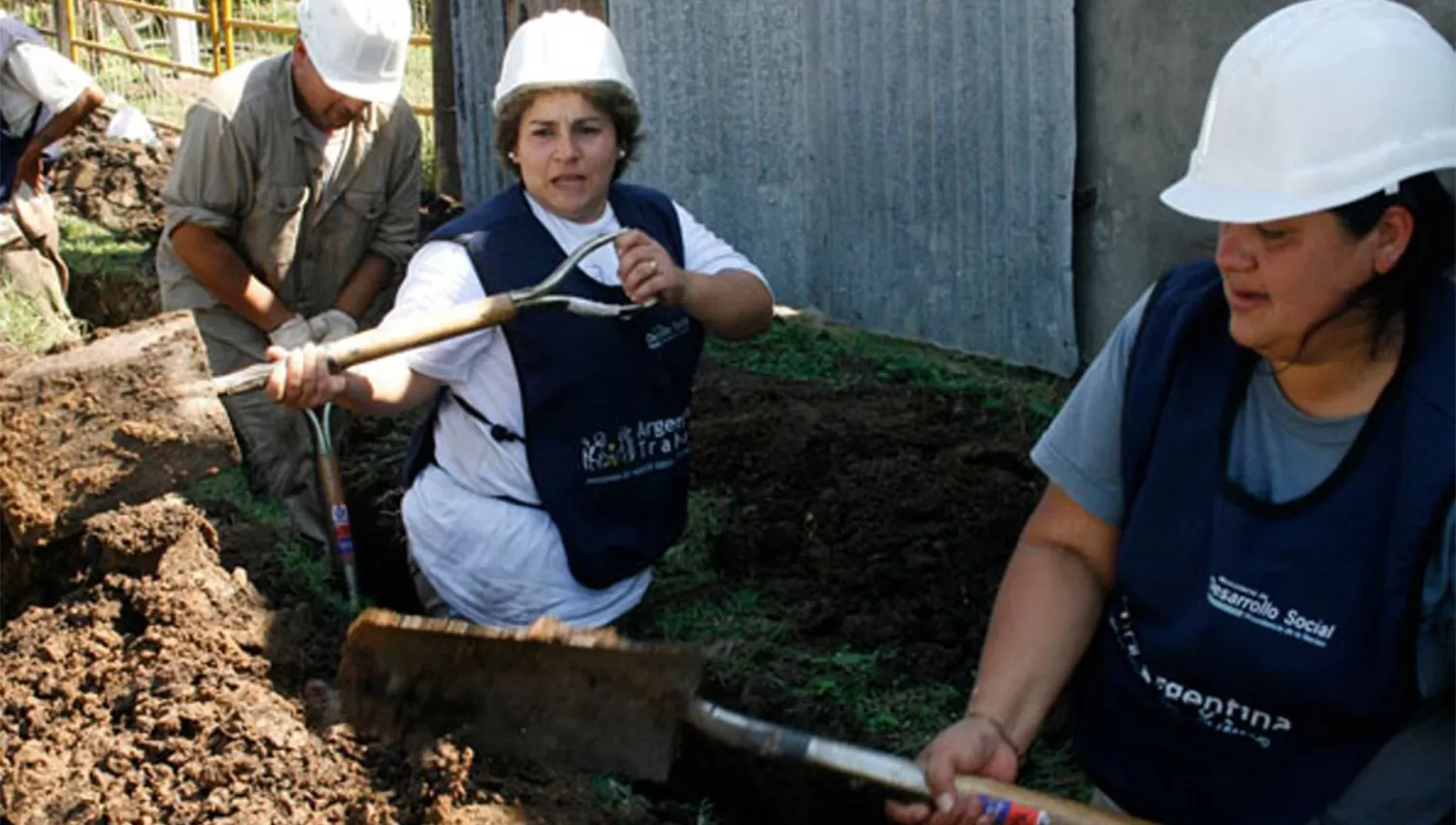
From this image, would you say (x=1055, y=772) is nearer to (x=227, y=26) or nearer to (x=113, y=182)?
(x=113, y=182)

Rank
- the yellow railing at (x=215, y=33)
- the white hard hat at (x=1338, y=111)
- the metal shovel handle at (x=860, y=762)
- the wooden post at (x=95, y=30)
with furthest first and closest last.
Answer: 1. the wooden post at (x=95, y=30)
2. the yellow railing at (x=215, y=33)
3. the metal shovel handle at (x=860, y=762)
4. the white hard hat at (x=1338, y=111)

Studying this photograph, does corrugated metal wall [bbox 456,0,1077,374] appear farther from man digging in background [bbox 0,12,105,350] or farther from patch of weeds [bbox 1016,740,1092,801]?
patch of weeds [bbox 1016,740,1092,801]

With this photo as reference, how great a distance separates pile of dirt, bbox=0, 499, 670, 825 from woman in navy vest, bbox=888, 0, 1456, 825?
954 mm

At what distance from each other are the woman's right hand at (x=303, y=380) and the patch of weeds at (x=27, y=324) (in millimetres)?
4102

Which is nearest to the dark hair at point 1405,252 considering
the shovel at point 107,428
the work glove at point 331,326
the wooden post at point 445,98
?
the shovel at point 107,428

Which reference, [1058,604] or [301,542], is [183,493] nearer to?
[301,542]

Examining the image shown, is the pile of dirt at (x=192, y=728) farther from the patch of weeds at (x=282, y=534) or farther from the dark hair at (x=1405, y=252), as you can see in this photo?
the dark hair at (x=1405, y=252)

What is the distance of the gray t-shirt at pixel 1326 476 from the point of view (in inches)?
95.1

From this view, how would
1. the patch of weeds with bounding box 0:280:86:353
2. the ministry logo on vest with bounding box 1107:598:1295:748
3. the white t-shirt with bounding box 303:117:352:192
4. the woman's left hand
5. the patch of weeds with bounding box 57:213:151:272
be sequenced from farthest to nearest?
the patch of weeds with bounding box 57:213:151:272 < the patch of weeds with bounding box 0:280:86:353 < the white t-shirt with bounding box 303:117:352:192 < the woman's left hand < the ministry logo on vest with bounding box 1107:598:1295:748

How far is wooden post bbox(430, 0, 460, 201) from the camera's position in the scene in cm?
972

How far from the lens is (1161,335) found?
2.61 m

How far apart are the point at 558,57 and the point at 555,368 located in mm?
685

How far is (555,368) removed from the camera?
3945 millimetres

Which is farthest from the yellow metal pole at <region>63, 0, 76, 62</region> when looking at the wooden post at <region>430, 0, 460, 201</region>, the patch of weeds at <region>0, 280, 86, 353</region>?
the patch of weeds at <region>0, 280, 86, 353</region>
